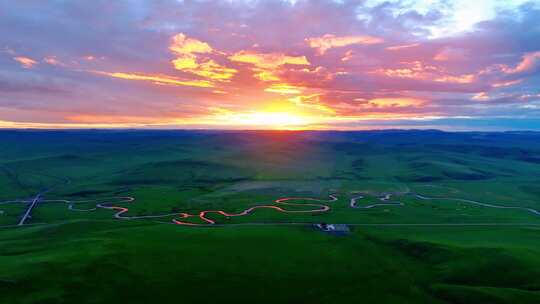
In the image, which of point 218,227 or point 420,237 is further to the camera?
point 218,227

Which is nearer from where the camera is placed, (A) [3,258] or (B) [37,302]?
(B) [37,302]

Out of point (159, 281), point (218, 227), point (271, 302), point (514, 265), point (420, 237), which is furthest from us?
point (218, 227)

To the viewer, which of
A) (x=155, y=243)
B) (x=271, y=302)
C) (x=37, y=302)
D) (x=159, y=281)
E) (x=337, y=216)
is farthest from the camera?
(x=337, y=216)

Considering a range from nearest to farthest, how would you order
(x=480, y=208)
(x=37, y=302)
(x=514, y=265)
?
(x=37, y=302) < (x=514, y=265) < (x=480, y=208)

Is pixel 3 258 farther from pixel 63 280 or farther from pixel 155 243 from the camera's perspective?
pixel 155 243

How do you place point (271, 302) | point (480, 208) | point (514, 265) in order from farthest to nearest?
point (480, 208), point (514, 265), point (271, 302)

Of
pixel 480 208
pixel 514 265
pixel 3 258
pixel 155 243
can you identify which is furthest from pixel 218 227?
pixel 480 208

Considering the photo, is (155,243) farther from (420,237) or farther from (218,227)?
(420,237)

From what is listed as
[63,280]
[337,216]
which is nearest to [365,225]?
[337,216]
